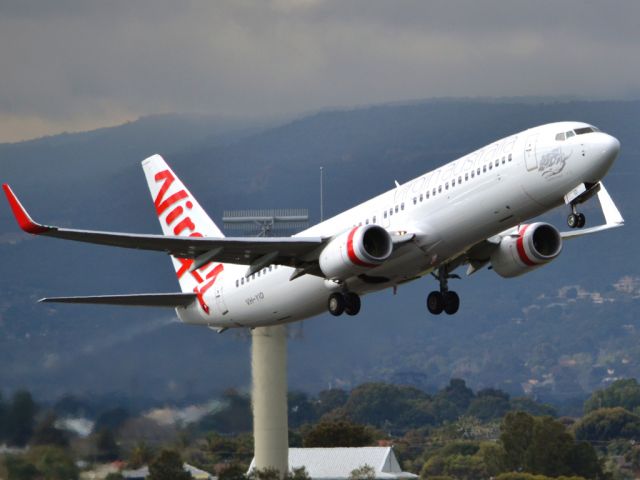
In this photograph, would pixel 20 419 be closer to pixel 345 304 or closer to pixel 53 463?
pixel 53 463

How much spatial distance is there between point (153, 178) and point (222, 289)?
9620 millimetres

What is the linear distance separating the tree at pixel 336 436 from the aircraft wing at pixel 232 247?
2015 inches

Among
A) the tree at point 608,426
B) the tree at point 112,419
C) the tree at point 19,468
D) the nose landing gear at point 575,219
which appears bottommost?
the tree at point 19,468

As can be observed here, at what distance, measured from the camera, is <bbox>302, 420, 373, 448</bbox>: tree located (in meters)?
96.2

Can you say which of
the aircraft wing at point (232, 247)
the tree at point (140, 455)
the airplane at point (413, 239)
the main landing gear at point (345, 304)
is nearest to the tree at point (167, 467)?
the tree at point (140, 455)

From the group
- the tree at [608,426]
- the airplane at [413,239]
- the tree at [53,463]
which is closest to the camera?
the airplane at [413,239]

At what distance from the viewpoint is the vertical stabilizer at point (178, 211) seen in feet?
184

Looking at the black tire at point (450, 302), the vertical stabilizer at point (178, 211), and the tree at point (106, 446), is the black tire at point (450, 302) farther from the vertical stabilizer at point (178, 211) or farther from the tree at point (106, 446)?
the tree at point (106, 446)

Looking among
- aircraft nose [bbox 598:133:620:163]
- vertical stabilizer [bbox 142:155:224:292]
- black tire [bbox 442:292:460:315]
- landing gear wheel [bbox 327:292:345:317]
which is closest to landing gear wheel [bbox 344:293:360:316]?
landing gear wheel [bbox 327:292:345:317]

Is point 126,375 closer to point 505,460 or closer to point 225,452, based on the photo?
point 225,452

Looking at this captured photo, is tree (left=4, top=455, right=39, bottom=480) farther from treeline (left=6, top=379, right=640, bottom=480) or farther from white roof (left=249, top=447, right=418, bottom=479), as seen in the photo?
white roof (left=249, top=447, right=418, bottom=479)

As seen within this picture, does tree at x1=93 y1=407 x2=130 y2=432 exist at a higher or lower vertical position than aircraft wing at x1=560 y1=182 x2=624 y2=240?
lower

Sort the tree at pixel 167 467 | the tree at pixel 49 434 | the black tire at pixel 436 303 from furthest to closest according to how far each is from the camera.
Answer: the tree at pixel 167 467 < the tree at pixel 49 434 < the black tire at pixel 436 303

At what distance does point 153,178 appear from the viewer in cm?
5922
